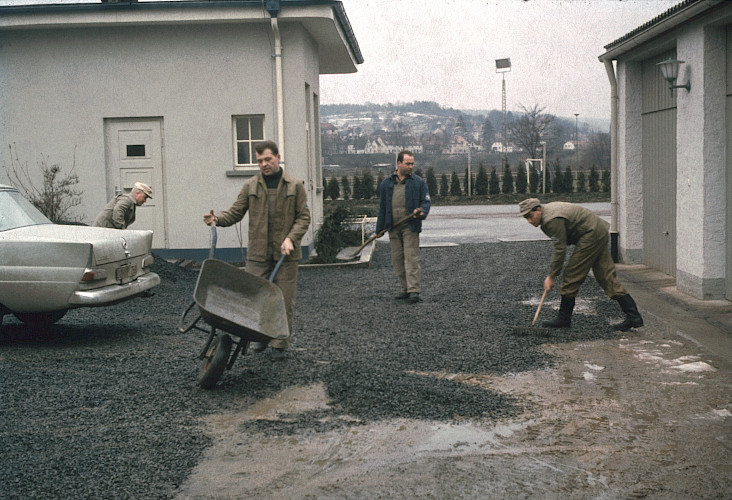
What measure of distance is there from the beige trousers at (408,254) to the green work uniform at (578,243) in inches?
102

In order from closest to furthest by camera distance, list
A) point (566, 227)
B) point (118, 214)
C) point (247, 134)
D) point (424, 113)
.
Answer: point (566, 227), point (118, 214), point (247, 134), point (424, 113)

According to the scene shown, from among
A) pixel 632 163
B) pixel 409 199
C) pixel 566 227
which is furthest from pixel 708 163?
pixel 632 163

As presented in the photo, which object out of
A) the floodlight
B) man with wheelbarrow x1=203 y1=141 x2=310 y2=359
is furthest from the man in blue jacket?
the floodlight

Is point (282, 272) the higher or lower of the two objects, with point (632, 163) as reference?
lower

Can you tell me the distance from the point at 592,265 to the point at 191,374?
169 inches

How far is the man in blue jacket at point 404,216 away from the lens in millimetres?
11578

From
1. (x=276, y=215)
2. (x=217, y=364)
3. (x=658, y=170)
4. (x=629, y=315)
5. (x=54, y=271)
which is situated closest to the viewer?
(x=217, y=364)

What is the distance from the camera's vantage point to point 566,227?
9141 mm

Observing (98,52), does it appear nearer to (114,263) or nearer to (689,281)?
(114,263)

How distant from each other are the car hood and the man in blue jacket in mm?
3325

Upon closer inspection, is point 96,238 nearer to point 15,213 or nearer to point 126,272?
point 126,272

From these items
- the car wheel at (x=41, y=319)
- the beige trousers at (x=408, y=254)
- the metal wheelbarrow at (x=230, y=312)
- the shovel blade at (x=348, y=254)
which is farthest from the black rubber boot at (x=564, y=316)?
the shovel blade at (x=348, y=254)

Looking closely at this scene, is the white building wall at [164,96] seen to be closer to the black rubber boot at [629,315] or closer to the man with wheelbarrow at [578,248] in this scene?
the man with wheelbarrow at [578,248]

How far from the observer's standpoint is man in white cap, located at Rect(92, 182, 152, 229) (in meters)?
11.4
